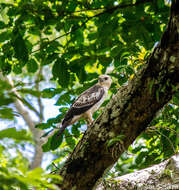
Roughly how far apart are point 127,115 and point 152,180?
40.6 inches

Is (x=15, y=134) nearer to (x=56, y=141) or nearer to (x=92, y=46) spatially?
(x=56, y=141)

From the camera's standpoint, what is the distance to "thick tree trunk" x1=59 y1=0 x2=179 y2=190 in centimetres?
242

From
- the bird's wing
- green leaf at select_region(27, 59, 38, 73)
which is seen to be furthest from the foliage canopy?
the bird's wing

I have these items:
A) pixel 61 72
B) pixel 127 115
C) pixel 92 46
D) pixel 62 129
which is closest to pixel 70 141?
pixel 62 129

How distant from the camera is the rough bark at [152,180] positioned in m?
3.04

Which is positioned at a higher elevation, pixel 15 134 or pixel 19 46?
pixel 19 46

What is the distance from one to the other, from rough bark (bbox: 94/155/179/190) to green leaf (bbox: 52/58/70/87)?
1431mm

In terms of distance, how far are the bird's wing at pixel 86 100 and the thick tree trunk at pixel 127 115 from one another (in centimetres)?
165

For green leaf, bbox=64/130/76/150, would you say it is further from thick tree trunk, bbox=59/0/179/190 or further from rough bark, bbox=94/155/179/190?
thick tree trunk, bbox=59/0/179/190

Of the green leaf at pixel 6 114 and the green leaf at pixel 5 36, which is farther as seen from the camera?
the green leaf at pixel 5 36

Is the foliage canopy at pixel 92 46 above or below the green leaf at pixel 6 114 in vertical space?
above

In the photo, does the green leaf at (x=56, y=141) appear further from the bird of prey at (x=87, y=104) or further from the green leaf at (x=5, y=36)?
the green leaf at (x=5, y=36)

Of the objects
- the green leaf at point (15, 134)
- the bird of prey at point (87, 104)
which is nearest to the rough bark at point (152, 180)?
the bird of prey at point (87, 104)

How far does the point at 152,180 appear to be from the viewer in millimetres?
3172
